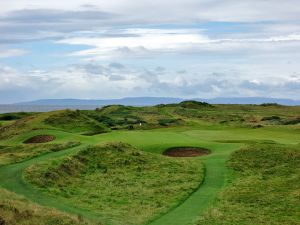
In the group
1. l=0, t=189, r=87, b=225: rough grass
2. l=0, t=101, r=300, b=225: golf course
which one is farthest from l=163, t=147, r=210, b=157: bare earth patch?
l=0, t=189, r=87, b=225: rough grass

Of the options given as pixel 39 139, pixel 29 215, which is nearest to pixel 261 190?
pixel 29 215

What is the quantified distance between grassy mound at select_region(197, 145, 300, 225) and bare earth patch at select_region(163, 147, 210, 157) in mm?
4881

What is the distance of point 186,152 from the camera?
48.4m

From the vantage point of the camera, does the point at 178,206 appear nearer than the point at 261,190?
Yes

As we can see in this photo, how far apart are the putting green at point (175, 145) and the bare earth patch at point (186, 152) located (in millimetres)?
682

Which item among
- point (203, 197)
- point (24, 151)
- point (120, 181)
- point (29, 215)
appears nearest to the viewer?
point (29, 215)

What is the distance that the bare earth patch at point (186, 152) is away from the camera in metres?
47.8

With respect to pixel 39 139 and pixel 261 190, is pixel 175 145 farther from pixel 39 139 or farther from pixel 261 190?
pixel 39 139

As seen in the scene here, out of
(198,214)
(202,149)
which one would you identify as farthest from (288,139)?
(198,214)

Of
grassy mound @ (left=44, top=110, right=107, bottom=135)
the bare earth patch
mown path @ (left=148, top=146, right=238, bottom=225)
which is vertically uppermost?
grassy mound @ (left=44, top=110, right=107, bottom=135)

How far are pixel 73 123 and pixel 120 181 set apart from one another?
114 feet

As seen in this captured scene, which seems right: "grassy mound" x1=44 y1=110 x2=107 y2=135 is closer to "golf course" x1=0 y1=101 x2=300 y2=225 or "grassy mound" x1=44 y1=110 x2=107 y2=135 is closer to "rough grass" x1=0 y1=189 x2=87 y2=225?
"golf course" x1=0 y1=101 x2=300 y2=225

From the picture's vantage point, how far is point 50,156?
41.4 meters

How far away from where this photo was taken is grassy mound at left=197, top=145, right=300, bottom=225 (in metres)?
28.3
